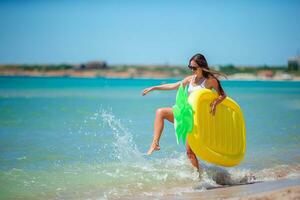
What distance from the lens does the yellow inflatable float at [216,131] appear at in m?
6.35

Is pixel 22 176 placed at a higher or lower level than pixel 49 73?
higher

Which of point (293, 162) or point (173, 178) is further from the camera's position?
point (293, 162)

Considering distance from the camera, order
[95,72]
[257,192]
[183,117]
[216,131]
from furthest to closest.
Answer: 1. [95,72]
2. [216,131]
3. [183,117]
4. [257,192]

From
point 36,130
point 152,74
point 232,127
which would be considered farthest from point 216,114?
point 152,74

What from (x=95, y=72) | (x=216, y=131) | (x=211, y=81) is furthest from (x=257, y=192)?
(x=95, y=72)

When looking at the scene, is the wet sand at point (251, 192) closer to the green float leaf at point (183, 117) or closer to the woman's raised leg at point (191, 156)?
Result: the woman's raised leg at point (191, 156)

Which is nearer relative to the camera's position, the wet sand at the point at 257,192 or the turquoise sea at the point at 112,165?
the wet sand at the point at 257,192

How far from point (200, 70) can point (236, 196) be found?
1.57m

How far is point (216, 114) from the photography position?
6.63m

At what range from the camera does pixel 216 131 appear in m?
6.60

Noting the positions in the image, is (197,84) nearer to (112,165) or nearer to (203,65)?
(203,65)

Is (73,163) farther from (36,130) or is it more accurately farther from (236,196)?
(36,130)

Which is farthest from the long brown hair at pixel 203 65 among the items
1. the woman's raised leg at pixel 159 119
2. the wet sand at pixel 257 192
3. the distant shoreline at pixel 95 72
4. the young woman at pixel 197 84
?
the distant shoreline at pixel 95 72

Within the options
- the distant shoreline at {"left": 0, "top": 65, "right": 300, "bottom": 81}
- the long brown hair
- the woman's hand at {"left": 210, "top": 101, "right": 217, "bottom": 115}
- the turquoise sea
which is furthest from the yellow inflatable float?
the distant shoreline at {"left": 0, "top": 65, "right": 300, "bottom": 81}
